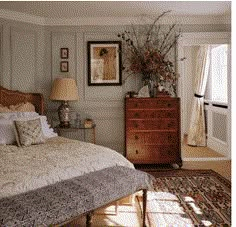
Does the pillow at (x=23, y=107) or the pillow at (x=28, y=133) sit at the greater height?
the pillow at (x=23, y=107)

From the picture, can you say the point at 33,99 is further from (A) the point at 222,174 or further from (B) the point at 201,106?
(B) the point at 201,106

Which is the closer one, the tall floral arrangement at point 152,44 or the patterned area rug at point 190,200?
the patterned area rug at point 190,200

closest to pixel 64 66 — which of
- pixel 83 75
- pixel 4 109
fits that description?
pixel 83 75

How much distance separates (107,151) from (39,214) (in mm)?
1446

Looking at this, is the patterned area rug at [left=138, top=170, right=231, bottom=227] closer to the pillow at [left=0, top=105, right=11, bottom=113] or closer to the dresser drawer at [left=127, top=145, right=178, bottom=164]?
the dresser drawer at [left=127, top=145, right=178, bottom=164]

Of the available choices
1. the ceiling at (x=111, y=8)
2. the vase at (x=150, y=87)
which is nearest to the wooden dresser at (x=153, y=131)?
the vase at (x=150, y=87)

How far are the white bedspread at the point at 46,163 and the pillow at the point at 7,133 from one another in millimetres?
214

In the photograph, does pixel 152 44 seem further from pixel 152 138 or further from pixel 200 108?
pixel 200 108

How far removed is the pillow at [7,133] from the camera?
12.4ft

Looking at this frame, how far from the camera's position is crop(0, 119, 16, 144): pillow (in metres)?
3.77

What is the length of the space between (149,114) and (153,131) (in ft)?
0.96

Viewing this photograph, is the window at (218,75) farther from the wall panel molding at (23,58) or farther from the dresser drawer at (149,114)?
the wall panel molding at (23,58)

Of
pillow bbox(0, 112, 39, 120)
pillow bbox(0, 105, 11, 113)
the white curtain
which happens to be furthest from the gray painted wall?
the white curtain

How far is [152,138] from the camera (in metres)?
5.26
